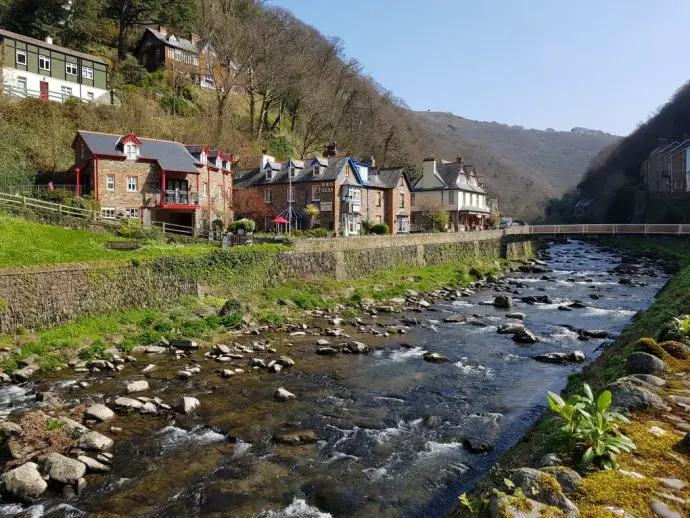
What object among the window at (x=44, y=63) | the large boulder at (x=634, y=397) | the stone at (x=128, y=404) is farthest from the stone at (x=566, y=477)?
the window at (x=44, y=63)

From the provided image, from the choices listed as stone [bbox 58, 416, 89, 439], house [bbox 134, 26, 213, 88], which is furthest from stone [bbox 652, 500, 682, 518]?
house [bbox 134, 26, 213, 88]

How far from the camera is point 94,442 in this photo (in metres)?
12.9

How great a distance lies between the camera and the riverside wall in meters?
22.0

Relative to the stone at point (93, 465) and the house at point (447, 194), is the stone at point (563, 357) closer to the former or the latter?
the stone at point (93, 465)

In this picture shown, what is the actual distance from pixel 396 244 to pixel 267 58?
1826 inches

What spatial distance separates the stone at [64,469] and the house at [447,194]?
5893 centimetres

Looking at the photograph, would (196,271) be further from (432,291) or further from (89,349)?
(432,291)

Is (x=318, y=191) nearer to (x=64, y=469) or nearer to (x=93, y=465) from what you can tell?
(x=93, y=465)

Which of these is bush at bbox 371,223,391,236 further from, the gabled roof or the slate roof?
the gabled roof

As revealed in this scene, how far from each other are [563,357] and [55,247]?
2745cm

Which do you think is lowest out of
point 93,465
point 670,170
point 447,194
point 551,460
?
point 93,465

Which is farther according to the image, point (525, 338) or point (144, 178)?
point (144, 178)

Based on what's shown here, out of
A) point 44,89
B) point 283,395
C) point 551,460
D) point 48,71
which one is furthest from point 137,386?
point 48,71

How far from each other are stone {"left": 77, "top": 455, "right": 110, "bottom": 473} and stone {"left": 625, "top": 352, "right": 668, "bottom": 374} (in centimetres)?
1276
